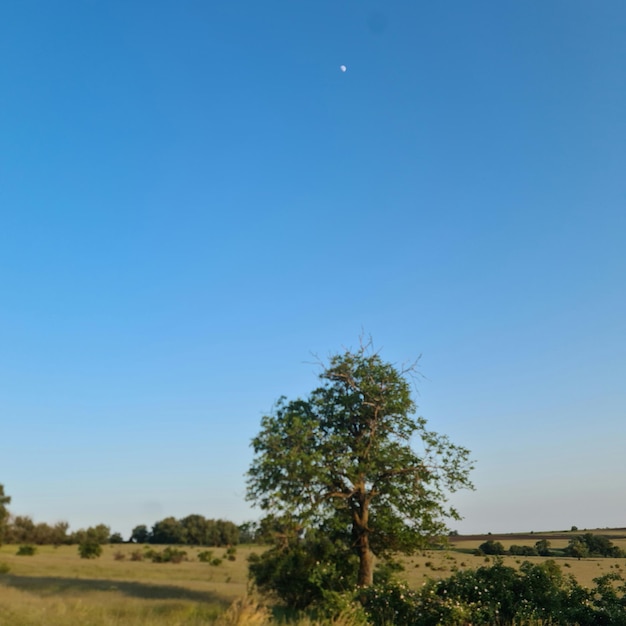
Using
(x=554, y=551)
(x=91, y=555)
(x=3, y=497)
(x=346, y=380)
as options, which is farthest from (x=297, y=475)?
(x=3, y=497)

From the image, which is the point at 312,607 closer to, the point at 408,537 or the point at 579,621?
the point at 408,537

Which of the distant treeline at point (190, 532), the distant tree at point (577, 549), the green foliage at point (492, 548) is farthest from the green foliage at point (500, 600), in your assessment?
the distant treeline at point (190, 532)

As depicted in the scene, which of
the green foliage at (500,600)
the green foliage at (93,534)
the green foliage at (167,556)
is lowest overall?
the green foliage at (500,600)

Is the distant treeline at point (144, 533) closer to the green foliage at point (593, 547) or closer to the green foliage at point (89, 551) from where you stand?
the green foliage at point (89, 551)

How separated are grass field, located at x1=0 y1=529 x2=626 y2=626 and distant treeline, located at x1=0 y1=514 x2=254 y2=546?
1394 inches

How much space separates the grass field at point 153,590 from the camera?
13.8 m

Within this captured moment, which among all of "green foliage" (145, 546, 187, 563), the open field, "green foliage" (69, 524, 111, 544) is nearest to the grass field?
the open field

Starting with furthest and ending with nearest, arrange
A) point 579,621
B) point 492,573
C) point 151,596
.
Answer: point 151,596 < point 492,573 < point 579,621

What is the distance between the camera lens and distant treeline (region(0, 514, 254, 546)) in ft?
353

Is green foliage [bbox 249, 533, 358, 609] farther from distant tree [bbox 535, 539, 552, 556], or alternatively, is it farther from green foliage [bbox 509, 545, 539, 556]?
green foliage [bbox 509, 545, 539, 556]

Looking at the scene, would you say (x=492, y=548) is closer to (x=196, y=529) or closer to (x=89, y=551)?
(x=89, y=551)

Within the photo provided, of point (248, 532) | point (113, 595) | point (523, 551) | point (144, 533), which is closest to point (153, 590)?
point (113, 595)

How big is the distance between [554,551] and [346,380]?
20271 millimetres

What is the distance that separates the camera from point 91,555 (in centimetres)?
7375
